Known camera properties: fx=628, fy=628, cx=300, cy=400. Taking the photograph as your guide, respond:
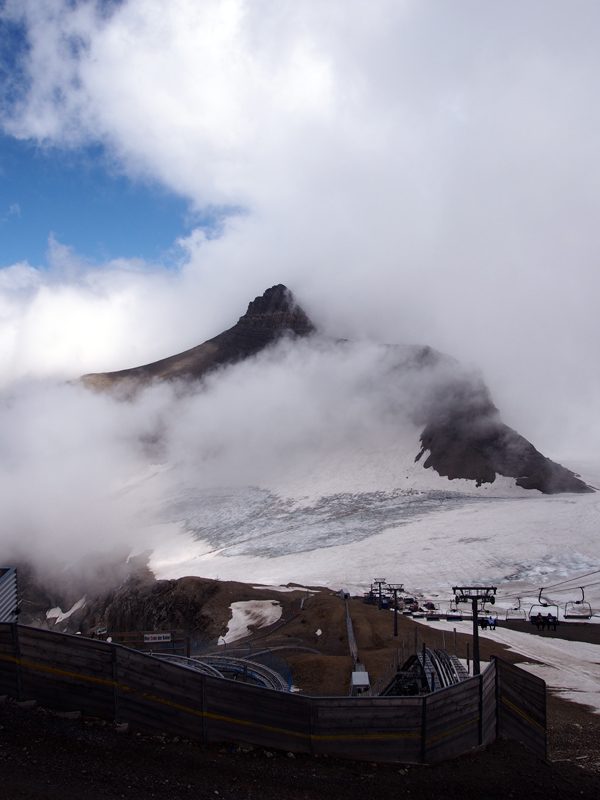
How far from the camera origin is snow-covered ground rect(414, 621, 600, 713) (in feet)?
118

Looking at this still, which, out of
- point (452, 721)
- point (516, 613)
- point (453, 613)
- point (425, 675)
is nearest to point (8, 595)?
point (425, 675)

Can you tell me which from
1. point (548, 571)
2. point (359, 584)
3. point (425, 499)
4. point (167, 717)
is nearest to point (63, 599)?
point (359, 584)

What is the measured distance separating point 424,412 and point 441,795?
541 feet

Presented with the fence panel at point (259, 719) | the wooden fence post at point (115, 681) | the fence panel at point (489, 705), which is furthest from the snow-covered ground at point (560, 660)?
the wooden fence post at point (115, 681)

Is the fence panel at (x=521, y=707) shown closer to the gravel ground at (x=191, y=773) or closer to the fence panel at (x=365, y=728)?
the gravel ground at (x=191, y=773)

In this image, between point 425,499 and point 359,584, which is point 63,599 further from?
point 425,499

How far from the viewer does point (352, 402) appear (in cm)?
19925

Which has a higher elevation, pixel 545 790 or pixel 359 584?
pixel 545 790

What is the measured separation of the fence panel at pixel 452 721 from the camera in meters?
14.5

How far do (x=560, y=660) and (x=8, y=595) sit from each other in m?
37.3

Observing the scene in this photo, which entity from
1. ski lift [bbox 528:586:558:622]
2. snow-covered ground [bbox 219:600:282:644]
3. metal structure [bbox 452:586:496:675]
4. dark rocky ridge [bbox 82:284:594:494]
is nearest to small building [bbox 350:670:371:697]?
metal structure [bbox 452:586:496:675]

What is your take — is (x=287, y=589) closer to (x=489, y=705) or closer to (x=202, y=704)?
(x=489, y=705)

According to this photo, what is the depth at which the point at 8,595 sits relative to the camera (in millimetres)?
28375

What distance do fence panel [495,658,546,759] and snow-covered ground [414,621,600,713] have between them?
1518cm
